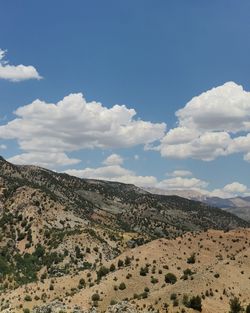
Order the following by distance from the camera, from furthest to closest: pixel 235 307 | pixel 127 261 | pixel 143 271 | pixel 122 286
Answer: pixel 127 261 < pixel 143 271 < pixel 122 286 < pixel 235 307

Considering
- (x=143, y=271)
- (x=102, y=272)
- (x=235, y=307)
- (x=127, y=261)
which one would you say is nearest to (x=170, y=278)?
(x=143, y=271)

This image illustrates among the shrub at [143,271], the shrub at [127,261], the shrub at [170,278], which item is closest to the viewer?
the shrub at [170,278]

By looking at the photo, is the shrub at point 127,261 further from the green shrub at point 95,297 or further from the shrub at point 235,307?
the shrub at point 235,307

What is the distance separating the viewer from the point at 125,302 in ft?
201

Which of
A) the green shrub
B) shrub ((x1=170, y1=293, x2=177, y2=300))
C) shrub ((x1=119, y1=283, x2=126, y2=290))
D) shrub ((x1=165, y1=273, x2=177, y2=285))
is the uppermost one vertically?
shrub ((x1=165, y1=273, x2=177, y2=285))

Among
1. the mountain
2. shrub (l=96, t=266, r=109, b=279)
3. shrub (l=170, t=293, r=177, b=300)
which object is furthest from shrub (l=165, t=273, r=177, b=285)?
shrub (l=96, t=266, r=109, b=279)

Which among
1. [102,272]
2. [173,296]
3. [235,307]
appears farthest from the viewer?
[102,272]

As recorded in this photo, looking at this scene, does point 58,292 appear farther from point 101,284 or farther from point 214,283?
point 214,283

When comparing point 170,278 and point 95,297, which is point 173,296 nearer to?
point 95,297

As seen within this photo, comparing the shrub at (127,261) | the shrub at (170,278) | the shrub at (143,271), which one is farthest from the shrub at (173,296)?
the shrub at (127,261)

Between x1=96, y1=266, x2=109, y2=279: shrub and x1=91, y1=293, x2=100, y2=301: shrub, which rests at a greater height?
x1=96, y1=266, x2=109, y2=279: shrub

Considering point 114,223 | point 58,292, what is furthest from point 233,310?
point 114,223

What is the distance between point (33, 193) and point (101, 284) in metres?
77.6

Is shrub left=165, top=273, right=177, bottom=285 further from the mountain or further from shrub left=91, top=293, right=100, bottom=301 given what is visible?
shrub left=91, top=293, right=100, bottom=301
